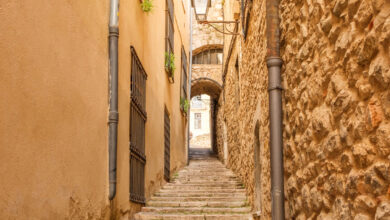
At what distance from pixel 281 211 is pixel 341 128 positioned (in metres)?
1.63

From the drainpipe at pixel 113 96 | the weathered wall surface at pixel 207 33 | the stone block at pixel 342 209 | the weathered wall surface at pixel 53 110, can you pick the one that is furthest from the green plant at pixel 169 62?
the weathered wall surface at pixel 207 33

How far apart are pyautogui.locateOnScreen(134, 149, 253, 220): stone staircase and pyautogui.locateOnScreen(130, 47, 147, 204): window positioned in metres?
0.39

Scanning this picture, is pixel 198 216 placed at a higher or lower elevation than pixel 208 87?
lower

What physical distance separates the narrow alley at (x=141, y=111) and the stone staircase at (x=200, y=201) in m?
0.05

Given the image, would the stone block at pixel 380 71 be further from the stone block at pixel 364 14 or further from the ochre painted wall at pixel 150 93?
the ochre painted wall at pixel 150 93

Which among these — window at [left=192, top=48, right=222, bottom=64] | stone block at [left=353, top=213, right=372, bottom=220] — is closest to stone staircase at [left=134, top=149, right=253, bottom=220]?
stone block at [left=353, top=213, right=372, bottom=220]

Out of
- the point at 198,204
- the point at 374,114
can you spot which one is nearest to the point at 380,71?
the point at 374,114

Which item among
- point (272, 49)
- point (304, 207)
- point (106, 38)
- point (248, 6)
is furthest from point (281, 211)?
point (248, 6)

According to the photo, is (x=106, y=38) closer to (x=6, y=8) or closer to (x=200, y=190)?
(x=6, y=8)

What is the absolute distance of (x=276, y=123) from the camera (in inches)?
159

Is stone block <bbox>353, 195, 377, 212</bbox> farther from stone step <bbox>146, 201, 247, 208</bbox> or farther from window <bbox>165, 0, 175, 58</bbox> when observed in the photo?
window <bbox>165, 0, 175, 58</bbox>

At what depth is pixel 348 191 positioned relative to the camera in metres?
2.39

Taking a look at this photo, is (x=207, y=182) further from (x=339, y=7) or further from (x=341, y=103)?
(x=339, y=7)

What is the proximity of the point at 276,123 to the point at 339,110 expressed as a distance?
1.51 meters
